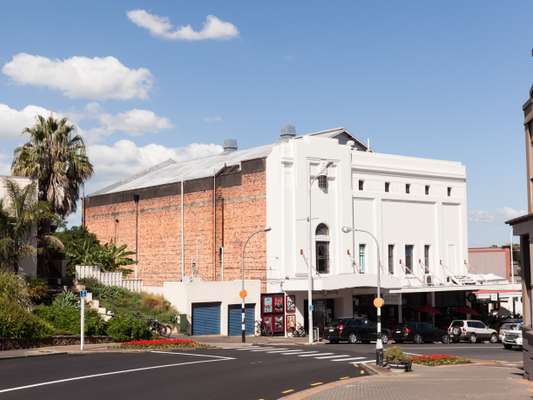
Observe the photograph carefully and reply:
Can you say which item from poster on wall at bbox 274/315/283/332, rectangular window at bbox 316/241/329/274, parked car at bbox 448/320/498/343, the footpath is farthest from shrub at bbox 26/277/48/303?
parked car at bbox 448/320/498/343

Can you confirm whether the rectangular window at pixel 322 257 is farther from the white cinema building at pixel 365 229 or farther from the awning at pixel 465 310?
the awning at pixel 465 310

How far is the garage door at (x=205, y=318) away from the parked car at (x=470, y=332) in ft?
49.6

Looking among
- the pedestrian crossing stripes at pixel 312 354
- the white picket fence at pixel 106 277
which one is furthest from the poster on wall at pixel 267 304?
the pedestrian crossing stripes at pixel 312 354

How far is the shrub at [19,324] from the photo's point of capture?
3722 cm

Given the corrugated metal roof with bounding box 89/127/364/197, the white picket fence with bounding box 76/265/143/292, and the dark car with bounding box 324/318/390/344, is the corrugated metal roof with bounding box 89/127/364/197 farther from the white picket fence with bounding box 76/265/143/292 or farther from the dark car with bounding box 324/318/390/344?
the dark car with bounding box 324/318/390/344

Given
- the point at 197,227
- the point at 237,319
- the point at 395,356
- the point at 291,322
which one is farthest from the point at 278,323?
the point at 395,356

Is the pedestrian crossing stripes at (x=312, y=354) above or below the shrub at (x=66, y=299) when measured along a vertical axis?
below

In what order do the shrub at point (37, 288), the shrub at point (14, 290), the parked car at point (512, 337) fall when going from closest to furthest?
the shrub at point (14, 290), the parked car at point (512, 337), the shrub at point (37, 288)

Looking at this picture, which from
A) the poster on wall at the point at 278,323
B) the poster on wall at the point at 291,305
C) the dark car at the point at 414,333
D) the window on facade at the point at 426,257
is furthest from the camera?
the window on facade at the point at 426,257

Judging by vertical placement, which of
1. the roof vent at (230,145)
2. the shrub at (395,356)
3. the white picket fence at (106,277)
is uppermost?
the roof vent at (230,145)

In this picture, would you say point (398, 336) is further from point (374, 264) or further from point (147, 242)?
point (147, 242)

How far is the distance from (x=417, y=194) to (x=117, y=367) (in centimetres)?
4025

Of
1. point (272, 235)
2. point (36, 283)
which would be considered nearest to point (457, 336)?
point (272, 235)

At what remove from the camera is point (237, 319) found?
180 feet
